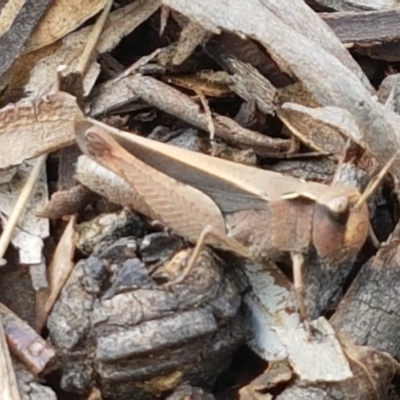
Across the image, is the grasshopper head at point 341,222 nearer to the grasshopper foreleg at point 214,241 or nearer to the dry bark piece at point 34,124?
the grasshopper foreleg at point 214,241

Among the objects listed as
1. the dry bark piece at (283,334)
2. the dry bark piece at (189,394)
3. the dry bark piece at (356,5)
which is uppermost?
the dry bark piece at (356,5)

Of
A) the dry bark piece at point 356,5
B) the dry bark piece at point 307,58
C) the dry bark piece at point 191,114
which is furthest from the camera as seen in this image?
the dry bark piece at point 356,5

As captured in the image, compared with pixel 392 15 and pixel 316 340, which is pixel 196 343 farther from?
pixel 392 15

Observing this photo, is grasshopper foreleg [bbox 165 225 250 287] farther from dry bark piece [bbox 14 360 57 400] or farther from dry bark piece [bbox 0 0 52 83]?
dry bark piece [bbox 0 0 52 83]

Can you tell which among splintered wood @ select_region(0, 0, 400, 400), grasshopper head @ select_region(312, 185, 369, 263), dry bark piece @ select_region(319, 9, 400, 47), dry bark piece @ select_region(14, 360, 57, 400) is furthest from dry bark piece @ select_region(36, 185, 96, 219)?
dry bark piece @ select_region(319, 9, 400, 47)

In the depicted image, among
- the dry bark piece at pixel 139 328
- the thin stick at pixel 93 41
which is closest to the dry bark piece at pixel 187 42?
the thin stick at pixel 93 41
